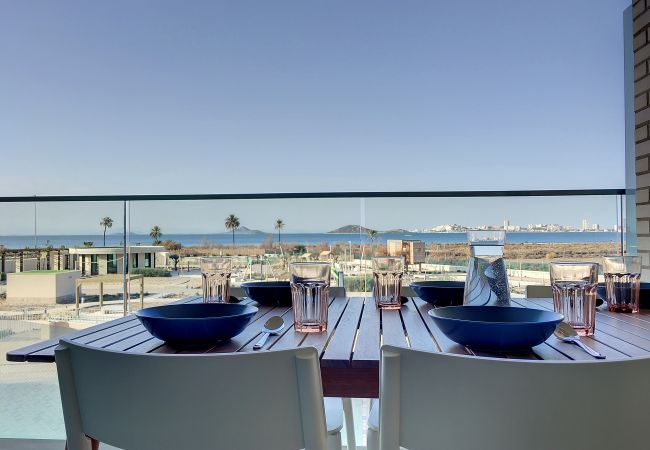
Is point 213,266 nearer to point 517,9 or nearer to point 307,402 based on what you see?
point 307,402

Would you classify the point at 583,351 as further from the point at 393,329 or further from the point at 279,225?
the point at 279,225

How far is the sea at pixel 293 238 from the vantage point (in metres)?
2.79

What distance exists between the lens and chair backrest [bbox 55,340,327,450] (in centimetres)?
74

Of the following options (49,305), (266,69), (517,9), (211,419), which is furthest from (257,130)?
(211,419)

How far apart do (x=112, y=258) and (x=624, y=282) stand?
270 cm

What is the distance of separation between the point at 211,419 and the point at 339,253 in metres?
2.19

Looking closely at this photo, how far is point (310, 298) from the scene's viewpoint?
131 cm

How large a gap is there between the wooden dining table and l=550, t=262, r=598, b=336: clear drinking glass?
0.15 feet

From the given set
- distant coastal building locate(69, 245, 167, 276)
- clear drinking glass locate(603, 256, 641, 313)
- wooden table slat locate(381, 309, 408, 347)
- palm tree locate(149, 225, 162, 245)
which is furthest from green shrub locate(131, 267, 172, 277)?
clear drinking glass locate(603, 256, 641, 313)

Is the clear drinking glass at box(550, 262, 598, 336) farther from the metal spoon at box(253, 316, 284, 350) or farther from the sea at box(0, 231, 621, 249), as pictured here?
the sea at box(0, 231, 621, 249)

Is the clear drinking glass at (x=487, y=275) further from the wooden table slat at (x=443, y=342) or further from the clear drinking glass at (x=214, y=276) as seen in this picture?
the clear drinking glass at (x=214, y=276)

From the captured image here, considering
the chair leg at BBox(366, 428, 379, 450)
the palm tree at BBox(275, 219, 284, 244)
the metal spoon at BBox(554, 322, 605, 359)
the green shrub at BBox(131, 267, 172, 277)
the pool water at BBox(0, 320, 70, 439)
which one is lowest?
the pool water at BBox(0, 320, 70, 439)

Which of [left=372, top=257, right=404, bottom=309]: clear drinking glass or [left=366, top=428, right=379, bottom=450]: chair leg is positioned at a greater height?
[left=372, top=257, right=404, bottom=309]: clear drinking glass

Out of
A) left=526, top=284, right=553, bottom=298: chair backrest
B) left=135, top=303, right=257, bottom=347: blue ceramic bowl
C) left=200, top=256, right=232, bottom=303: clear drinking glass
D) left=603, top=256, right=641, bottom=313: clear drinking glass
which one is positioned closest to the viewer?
left=135, top=303, right=257, bottom=347: blue ceramic bowl
